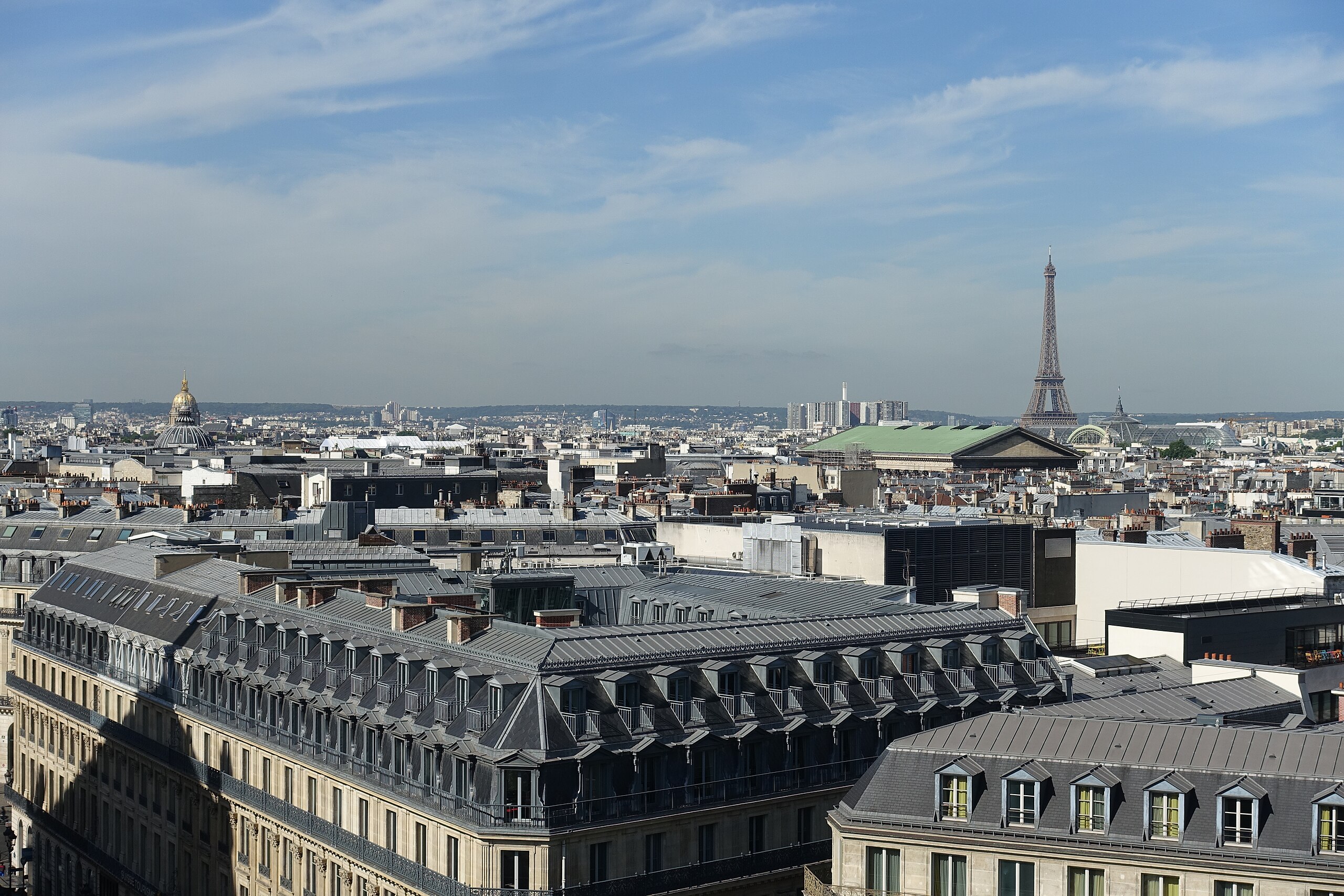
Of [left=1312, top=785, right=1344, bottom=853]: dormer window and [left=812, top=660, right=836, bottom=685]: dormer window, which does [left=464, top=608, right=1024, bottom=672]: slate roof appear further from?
[left=1312, top=785, right=1344, bottom=853]: dormer window

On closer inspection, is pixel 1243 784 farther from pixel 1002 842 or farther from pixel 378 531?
pixel 378 531

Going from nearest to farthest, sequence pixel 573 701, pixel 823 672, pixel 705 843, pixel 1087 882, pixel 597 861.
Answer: pixel 1087 882 → pixel 597 861 → pixel 573 701 → pixel 705 843 → pixel 823 672

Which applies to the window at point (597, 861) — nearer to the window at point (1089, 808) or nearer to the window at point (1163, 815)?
the window at point (1089, 808)

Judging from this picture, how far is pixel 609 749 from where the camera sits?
30.3m

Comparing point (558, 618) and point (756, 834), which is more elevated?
point (558, 618)

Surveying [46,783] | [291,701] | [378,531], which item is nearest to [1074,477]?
[378,531]

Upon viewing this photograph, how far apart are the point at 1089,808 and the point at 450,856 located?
1119 cm

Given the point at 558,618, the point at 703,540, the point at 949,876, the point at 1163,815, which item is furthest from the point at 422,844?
the point at 703,540

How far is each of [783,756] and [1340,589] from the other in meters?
24.5

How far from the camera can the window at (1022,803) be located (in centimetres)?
2642

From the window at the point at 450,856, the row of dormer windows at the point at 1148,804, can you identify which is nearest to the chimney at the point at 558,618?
the window at the point at 450,856

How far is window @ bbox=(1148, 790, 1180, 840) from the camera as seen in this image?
2548cm

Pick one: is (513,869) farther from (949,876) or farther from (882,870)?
(949,876)

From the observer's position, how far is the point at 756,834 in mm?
32656
